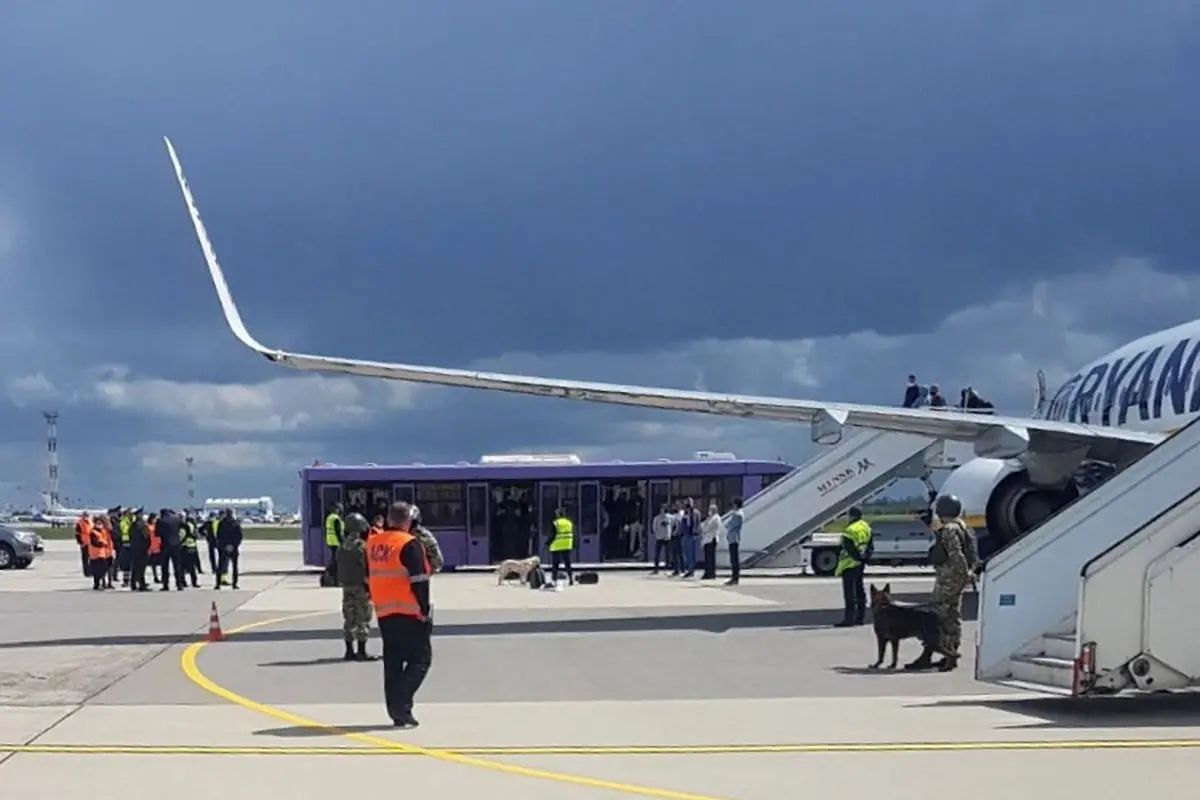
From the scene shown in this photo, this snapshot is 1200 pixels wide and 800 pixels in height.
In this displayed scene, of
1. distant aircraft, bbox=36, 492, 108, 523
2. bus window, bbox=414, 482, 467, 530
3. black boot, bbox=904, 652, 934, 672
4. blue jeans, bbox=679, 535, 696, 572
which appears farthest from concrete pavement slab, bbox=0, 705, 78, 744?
distant aircraft, bbox=36, 492, 108, 523

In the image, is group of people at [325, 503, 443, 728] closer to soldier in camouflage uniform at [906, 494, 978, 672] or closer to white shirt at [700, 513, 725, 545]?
soldier in camouflage uniform at [906, 494, 978, 672]

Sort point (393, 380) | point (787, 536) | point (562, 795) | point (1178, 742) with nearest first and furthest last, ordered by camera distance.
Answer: point (562, 795), point (1178, 742), point (393, 380), point (787, 536)

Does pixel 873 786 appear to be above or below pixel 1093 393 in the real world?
below

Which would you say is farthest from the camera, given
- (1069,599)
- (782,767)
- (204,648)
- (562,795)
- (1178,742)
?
(204,648)

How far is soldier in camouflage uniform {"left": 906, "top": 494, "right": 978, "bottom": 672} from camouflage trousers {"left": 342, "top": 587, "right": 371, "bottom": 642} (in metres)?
6.09

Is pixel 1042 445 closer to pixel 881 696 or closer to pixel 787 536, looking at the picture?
pixel 881 696

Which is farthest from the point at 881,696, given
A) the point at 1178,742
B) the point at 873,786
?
the point at 873,786

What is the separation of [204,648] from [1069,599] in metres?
10.5

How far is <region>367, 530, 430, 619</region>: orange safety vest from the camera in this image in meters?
11.5

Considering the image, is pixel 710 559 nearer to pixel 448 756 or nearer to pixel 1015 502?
pixel 1015 502

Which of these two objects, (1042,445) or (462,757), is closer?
(462,757)

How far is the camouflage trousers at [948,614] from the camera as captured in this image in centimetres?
1516

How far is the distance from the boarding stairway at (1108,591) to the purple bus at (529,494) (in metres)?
27.1

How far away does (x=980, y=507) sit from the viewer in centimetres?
2475
